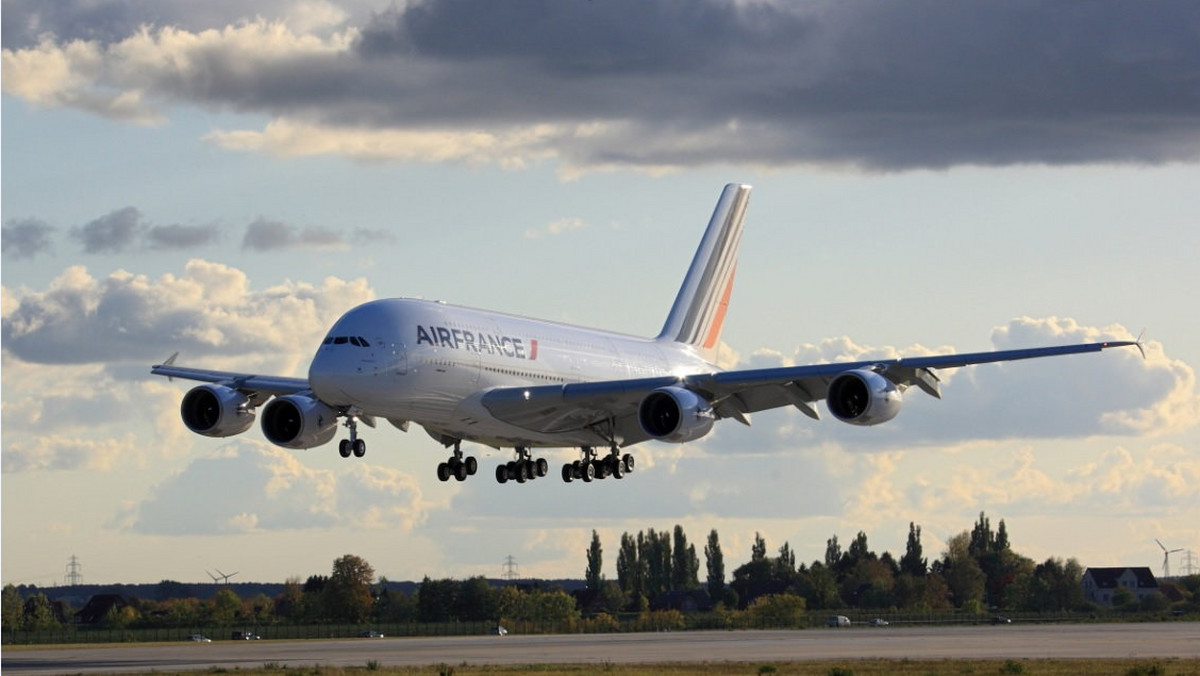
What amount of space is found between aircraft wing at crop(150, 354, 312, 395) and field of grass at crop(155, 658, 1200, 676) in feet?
42.4

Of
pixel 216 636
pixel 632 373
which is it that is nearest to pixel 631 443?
pixel 632 373

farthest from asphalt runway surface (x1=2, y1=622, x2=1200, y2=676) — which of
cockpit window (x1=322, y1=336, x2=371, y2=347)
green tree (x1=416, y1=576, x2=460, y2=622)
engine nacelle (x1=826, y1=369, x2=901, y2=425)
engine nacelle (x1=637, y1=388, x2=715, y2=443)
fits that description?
green tree (x1=416, y1=576, x2=460, y2=622)

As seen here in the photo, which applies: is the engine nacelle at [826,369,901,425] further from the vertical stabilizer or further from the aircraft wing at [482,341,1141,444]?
the vertical stabilizer

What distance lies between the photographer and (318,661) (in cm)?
9888

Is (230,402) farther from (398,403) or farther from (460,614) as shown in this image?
(460,614)

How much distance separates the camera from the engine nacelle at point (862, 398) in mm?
79000

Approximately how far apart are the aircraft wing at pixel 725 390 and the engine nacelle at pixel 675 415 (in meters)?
0.68

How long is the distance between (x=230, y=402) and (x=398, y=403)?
530 inches

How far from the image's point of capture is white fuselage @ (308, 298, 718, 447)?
246 ft

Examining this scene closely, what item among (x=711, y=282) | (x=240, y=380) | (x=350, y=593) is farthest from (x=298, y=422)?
(x=350, y=593)

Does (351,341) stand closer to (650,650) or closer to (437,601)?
(650,650)

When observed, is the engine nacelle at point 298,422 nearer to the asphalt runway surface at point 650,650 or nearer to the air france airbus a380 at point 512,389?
the air france airbus a380 at point 512,389

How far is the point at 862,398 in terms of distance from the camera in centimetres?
7994

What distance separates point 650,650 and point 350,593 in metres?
92.5
